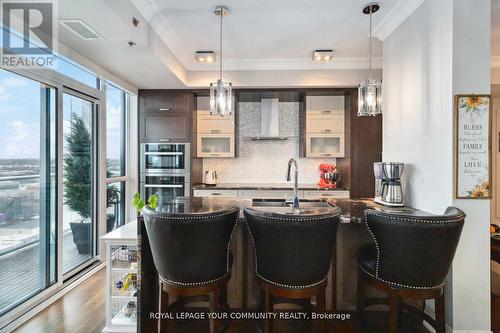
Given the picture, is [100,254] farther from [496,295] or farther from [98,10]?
[496,295]

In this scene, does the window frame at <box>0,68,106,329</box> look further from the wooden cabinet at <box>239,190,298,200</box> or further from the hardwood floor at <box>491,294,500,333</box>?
the hardwood floor at <box>491,294,500,333</box>

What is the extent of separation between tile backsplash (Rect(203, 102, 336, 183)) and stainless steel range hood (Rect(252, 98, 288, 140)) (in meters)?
0.22

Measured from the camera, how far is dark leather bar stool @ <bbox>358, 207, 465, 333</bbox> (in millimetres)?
1554

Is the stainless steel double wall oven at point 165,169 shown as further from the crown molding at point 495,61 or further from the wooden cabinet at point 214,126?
the crown molding at point 495,61

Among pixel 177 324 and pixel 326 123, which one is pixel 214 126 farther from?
pixel 177 324

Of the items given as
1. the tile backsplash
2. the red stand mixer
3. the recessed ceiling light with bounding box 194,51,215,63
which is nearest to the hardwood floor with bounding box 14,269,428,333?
the red stand mixer

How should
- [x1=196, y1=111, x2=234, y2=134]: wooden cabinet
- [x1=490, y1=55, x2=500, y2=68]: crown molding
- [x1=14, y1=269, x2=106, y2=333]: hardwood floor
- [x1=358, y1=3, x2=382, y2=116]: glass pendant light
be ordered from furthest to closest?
[x1=196, y1=111, x2=234, y2=134]: wooden cabinet, [x1=490, y1=55, x2=500, y2=68]: crown molding, [x1=358, y1=3, x2=382, y2=116]: glass pendant light, [x1=14, y1=269, x2=106, y2=333]: hardwood floor

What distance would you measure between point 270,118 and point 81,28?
2795 millimetres

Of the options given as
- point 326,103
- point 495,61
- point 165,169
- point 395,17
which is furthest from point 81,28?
point 495,61

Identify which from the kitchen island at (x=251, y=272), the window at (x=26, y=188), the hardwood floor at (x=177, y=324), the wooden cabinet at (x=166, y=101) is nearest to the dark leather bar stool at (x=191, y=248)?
the kitchen island at (x=251, y=272)

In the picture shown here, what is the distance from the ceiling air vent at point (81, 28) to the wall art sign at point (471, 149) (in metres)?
2.84

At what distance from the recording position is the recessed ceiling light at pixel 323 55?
3.44m

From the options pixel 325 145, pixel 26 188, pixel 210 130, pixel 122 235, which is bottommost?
pixel 122 235

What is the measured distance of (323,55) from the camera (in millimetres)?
3484
